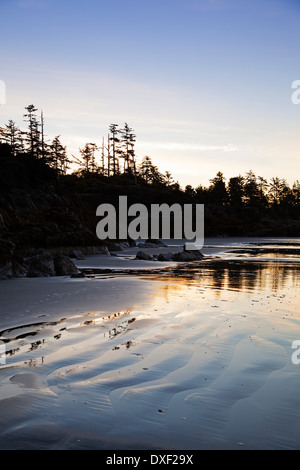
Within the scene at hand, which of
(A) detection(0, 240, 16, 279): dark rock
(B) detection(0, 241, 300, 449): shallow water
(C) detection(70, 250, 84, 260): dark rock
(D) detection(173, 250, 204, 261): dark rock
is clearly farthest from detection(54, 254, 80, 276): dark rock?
(D) detection(173, 250, 204, 261): dark rock

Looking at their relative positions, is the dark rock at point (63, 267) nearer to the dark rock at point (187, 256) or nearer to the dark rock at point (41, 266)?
the dark rock at point (41, 266)

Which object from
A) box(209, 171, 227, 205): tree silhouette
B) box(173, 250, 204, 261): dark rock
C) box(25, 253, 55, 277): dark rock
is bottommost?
box(173, 250, 204, 261): dark rock

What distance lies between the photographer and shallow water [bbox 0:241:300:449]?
2693 millimetres

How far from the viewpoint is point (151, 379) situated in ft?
12.1

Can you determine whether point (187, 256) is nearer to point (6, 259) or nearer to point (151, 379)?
point (6, 259)

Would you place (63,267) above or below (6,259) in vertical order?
below

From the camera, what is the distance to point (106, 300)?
7.96 metres

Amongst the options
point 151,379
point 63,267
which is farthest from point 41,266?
point 151,379

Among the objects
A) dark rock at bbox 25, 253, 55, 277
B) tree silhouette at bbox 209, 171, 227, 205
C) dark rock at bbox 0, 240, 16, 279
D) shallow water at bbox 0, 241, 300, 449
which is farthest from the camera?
tree silhouette at bbox 209, 171, 227, 205

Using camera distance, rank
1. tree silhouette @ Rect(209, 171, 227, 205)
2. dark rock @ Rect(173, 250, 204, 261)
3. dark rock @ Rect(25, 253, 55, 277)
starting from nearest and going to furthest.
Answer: dark rock @ Rect(25, 253, 55, 277)
dark rock @ Rect(173, 250, 204, 261)
tree silhouette @ Rect(209, 171, 227, 205)

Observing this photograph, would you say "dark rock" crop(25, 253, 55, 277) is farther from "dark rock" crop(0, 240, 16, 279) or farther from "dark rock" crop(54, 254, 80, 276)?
"dark rock" crop(0, 240, 16, 279)
